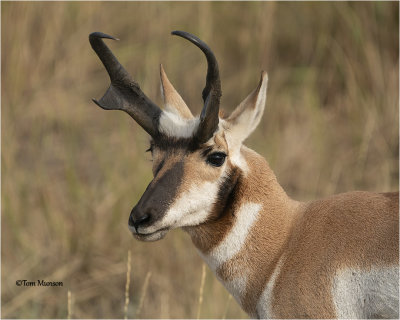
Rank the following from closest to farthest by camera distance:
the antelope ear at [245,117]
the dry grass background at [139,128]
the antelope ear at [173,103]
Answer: the antelope ear at [245,117], the antelope ear at [173,103], the dry grass background at [139,128]

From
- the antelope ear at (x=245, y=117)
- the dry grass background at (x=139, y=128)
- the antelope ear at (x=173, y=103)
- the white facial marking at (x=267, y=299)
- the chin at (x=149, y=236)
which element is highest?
the antelope ear at (x=245, y=117)

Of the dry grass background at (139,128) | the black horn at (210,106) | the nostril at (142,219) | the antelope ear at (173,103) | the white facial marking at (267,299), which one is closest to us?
the nostril at (142,219)

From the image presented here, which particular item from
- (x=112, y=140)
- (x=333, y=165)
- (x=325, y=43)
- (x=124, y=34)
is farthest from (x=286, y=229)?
(x=124, y=34)

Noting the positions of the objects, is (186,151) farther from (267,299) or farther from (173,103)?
(267,299)

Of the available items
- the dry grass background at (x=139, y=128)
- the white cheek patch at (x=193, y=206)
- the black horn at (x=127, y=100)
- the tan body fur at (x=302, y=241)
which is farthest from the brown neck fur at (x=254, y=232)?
the dry grass background at (x=139, y=128)

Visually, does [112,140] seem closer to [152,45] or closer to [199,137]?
[152,45]

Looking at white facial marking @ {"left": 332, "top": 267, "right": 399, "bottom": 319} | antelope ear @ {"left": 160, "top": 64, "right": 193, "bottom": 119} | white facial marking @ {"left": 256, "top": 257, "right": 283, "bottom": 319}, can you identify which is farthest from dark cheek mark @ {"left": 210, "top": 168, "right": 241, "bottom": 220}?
white facial marking @ {"left": 332, "top": 267, "right": 399, "bottom": 319}

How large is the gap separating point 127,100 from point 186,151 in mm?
407

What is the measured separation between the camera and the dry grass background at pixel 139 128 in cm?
578

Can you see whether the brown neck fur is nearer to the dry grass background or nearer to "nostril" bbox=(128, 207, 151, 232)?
"nostril" bbox=(128, 207, 151, 232)

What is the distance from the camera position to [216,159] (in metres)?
3.28

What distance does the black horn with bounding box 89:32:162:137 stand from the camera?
3369 mm

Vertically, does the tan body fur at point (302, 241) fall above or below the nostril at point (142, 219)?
below

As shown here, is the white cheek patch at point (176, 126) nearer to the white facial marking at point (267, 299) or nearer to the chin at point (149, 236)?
the chin at point (149, 236)
